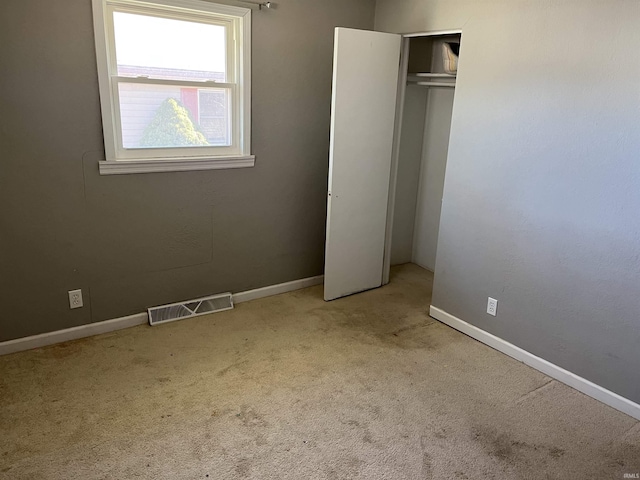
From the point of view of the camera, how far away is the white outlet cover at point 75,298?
2.97m

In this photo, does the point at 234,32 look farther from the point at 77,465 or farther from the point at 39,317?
the point at 77,465

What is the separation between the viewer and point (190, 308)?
342 centimetres

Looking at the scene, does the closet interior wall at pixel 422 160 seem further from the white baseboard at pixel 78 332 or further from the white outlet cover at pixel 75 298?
the white outlet cover at pixel 75 298

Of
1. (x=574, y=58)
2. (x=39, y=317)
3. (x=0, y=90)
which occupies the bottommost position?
(x=39, y=317)

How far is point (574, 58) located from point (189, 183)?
241 centimetres

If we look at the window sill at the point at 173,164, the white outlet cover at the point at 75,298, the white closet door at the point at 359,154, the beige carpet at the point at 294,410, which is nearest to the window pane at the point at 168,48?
the window sill at the point at 173,164

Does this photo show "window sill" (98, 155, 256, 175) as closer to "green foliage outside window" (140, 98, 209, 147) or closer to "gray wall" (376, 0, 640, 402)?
"green foliage outside window" (140, 98, 209, 147)

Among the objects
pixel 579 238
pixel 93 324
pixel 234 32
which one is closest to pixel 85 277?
pixel 93 324

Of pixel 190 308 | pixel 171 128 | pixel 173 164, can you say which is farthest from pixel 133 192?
pixel 190 308

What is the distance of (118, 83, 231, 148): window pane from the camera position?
9.66ft

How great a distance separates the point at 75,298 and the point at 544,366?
116 inches

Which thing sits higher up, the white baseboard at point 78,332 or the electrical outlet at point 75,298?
the electrical outlet at point 75,298

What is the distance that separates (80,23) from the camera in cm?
263

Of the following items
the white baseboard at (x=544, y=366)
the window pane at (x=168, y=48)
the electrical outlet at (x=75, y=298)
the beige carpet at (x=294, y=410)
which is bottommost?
the beige carpet at (x=294, y=410)
